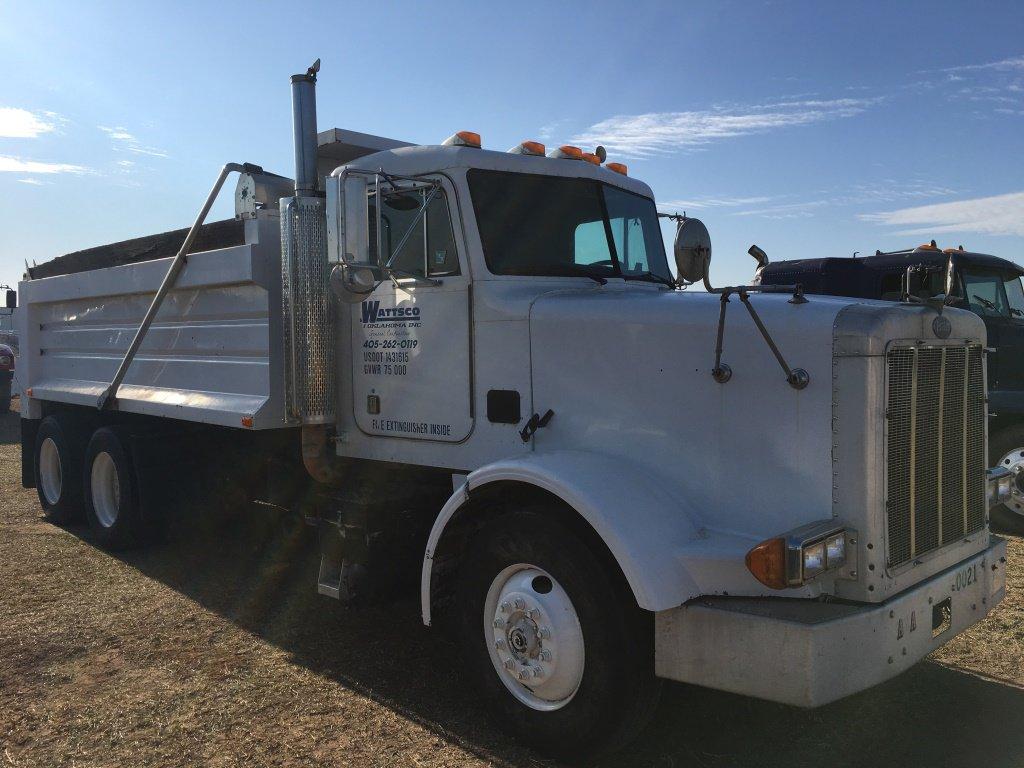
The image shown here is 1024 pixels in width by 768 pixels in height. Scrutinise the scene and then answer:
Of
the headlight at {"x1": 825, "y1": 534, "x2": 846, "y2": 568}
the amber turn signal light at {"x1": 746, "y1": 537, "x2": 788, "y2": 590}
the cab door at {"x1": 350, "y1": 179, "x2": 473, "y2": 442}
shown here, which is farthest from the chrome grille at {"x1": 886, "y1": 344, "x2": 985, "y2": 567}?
the cab door at {"x1": 350, "y1": 179, "x2": 473, "y2": 442}

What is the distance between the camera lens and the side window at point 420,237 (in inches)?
166

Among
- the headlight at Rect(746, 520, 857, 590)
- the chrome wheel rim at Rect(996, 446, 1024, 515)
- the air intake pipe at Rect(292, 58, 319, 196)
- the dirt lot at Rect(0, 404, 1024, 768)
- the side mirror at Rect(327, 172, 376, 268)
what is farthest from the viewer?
the chrome wheel rim at Rect(996, 446, 1024, 515)

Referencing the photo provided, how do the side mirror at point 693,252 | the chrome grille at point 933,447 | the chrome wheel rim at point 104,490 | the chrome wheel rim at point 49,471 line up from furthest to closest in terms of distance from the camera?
the chrome wheel rim at point 49,471 < the chrome wheel rim at point 104,490 < the side mirror at point 693,252 < the chrome grille at point 933,447

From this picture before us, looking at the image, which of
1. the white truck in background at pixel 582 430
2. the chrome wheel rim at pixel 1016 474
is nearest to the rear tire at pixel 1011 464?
the chrome wheel rim at pixel 1016 474

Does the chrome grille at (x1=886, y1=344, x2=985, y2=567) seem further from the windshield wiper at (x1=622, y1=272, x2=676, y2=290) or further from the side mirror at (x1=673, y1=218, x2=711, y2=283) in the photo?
the windshield wiper at (x1=622, y1=272, x2=676, y2=290)

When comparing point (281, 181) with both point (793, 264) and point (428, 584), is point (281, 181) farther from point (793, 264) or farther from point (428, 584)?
point (793, 264)

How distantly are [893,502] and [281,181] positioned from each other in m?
4.07

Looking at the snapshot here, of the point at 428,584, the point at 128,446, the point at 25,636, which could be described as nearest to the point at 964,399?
the point at 428,584

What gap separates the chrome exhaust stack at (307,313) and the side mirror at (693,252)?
196cm

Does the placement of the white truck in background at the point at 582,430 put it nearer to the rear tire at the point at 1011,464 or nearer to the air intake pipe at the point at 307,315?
the air intake pipe at the point at 307,315

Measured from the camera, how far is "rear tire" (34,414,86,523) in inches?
306

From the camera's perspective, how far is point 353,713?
13.1 feet

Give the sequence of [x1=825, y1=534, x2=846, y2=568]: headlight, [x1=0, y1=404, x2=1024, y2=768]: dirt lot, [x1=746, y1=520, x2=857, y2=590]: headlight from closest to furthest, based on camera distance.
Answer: [x1=746, y1=520, x2=857, y2=590]: headlight
[x1=825, y1=534, x2=846, y2=568]: headlight
[x1=0, y1=404, x2=1024, y2=768]: dirt lot

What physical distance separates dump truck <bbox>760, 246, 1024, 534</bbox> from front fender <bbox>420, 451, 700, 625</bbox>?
467 centimetres
